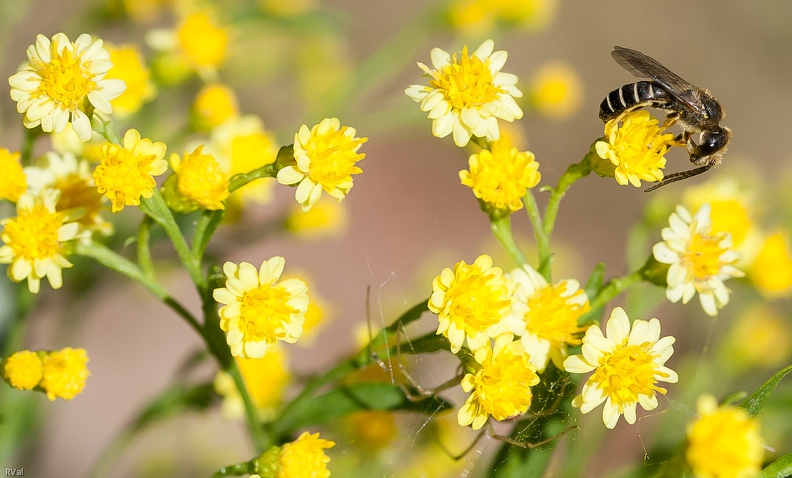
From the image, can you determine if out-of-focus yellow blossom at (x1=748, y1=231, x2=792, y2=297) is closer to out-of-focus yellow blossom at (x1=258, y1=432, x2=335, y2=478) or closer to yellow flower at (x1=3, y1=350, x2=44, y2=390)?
out-of-focus yellow blossom at (x1=258, y1=432, x2=335, y2=478)

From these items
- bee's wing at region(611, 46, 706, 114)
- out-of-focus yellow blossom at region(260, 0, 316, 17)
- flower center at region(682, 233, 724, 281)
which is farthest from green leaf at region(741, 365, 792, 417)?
out-of-focus yellow blossom at region(260, 0, 316, 17)

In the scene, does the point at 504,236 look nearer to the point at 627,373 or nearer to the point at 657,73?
the point at 627,373

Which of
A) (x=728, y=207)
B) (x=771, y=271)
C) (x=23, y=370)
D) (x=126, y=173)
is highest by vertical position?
(x=126, y=173)

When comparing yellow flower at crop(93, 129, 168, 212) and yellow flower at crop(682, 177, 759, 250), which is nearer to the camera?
yellow flower at crop(93, 129, 168, 212)

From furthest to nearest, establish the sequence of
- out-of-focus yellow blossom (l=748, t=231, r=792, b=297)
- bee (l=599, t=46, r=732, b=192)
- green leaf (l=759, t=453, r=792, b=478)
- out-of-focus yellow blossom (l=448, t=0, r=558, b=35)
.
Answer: out-of-focus yellow blossom (l=448, t=0, r=558, b=35) → out-of-focus yellow blossom (l=748, t=231, r=792, b=297) → bee (l=599, t=46, r=732, b=192) → green leaf (l=759, t=453, r=792, b=478)

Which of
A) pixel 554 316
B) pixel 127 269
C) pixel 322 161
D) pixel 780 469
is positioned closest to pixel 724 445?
pixel 780 469

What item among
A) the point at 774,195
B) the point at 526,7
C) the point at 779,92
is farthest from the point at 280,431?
the point at 779,92

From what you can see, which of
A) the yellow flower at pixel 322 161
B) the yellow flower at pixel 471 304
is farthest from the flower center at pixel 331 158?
the yellow flower at pixel 471 304
